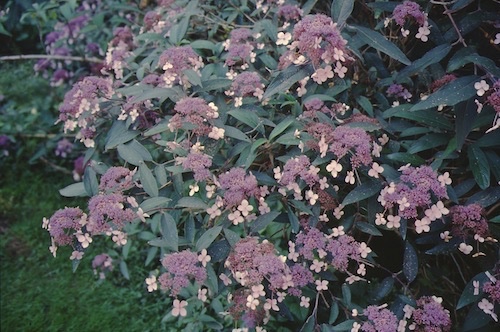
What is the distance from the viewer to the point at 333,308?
5.23 feet

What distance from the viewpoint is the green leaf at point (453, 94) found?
1.35 meters

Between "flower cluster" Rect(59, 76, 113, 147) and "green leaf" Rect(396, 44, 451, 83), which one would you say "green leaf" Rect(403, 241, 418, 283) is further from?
"flower cluster" Rect(59, 76, 113, 147)

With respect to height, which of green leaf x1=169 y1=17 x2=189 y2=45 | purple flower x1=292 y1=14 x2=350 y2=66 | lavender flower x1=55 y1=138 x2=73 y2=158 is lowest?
lavender flower x1=55 y1=138 x2=73 y2=158

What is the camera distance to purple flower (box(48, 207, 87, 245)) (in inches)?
55.6

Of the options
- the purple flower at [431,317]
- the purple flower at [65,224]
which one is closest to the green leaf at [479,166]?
the purple flower at [431,317]

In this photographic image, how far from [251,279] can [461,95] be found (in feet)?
2.24

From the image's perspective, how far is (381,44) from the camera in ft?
4.92

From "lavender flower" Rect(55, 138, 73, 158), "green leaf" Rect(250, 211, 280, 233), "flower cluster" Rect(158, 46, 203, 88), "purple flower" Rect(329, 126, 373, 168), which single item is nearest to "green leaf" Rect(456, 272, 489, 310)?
"purple flower" Rect(329, 126, 373, 168)

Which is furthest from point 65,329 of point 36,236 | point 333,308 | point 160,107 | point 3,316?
point 333,308

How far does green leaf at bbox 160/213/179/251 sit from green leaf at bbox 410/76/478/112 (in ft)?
2.32

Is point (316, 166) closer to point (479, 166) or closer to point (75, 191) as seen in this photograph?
point (479, 166)

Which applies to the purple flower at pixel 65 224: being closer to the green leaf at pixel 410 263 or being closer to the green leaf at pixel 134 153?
the green leaf at pixel 134 153

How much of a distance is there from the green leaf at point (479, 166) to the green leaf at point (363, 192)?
10.1 inches

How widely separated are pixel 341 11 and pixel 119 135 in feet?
2.56
